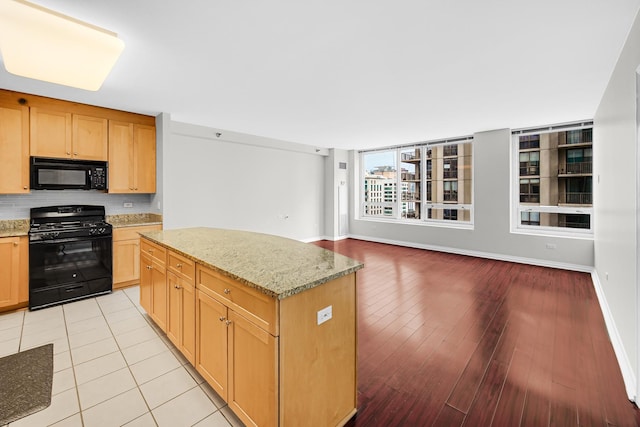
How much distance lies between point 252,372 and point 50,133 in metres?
4.05

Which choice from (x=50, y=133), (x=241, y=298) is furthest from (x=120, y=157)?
(x=241, y=298)

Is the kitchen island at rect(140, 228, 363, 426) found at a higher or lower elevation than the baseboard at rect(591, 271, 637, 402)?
higher

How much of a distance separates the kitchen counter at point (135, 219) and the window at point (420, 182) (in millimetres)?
5340

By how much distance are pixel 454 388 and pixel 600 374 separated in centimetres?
118

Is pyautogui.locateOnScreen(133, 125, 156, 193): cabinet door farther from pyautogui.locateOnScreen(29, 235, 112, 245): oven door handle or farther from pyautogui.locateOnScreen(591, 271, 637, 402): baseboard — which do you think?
pyautogui.locateOnScreen(591, 271, 637, 402): baseboard

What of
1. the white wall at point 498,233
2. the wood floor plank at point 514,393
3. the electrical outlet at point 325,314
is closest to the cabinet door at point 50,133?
the electrical outlet at point 325,314

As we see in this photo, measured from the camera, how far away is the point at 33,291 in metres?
3.21

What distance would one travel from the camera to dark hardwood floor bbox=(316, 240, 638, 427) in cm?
177

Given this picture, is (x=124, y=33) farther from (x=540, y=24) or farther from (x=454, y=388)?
(x=454, y=388)

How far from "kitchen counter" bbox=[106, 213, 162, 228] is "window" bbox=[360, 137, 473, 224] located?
210 inches

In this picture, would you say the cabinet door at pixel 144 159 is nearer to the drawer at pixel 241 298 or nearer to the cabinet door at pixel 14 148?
the cabinet door at pixel 14 148

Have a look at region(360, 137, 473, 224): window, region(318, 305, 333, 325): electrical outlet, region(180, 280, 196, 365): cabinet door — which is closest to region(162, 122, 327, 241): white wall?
region(360, 137, 473, 224): window

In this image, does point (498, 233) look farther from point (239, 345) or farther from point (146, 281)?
point (146, 281)

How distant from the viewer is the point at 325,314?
1.52 metres
